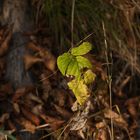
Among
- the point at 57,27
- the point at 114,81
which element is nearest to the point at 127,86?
the point at 114,81

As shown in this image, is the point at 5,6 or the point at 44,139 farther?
the point at 5,6

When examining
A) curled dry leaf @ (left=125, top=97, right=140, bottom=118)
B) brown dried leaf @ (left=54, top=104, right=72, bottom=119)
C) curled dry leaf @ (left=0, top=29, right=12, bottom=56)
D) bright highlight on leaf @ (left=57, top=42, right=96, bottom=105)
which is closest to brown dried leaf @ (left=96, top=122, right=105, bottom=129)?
brown dried leaf @ (left=54, top=104, right=72, bottom=119)

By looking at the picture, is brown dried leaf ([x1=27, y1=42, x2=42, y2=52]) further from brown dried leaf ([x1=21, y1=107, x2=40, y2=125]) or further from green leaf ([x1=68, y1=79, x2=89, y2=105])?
green leaf ([x1=68, y1=79, x2=89, y2=105])

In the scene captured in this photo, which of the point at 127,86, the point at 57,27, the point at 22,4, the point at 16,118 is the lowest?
the point at 127,86

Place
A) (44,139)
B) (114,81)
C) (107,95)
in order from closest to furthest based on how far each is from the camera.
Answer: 1. (44,139)
2. (107,95)
3. (114,81)

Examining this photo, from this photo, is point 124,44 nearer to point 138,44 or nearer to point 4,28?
point 138,44
